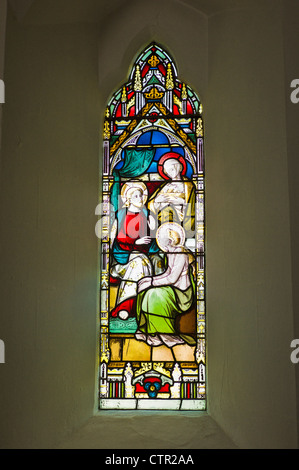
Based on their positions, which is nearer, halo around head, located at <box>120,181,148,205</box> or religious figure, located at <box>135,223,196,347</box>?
religious figure, located at <box>135,223,196,347</box>

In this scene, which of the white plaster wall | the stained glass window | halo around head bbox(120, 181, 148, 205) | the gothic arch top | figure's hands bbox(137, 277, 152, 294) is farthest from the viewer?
the gothic arch top

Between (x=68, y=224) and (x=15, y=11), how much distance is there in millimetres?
1413

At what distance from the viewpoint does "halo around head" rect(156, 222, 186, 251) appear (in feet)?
15.0

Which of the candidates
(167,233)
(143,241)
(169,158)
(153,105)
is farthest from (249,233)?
(153,105)

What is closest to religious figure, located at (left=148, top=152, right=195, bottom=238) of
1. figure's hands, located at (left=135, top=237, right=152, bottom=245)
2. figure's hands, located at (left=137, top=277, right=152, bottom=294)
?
figure's hands, located at (left=135, top=237, right=152, bottom=245)

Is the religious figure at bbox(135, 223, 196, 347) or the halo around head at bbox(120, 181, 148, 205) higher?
the halo around head at bbox(120, 181, 148, 205)

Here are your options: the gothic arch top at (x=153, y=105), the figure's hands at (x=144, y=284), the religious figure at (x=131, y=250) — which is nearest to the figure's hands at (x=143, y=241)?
the religious figure at (x=131, y=250)

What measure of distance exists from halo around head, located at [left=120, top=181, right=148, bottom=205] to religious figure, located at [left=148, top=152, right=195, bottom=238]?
0.21 ft

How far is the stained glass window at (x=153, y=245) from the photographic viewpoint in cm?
437

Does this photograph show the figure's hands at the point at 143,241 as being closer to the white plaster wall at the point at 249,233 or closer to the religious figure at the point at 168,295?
the religious figure at the point at 168,295

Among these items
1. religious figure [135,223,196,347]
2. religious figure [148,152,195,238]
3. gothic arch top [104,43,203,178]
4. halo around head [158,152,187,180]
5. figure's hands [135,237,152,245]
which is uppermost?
gothic arch top [104,43,203,178]

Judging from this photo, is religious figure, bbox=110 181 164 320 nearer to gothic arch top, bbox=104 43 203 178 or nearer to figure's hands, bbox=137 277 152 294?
figure's hands, bbox=137 277 152 294
